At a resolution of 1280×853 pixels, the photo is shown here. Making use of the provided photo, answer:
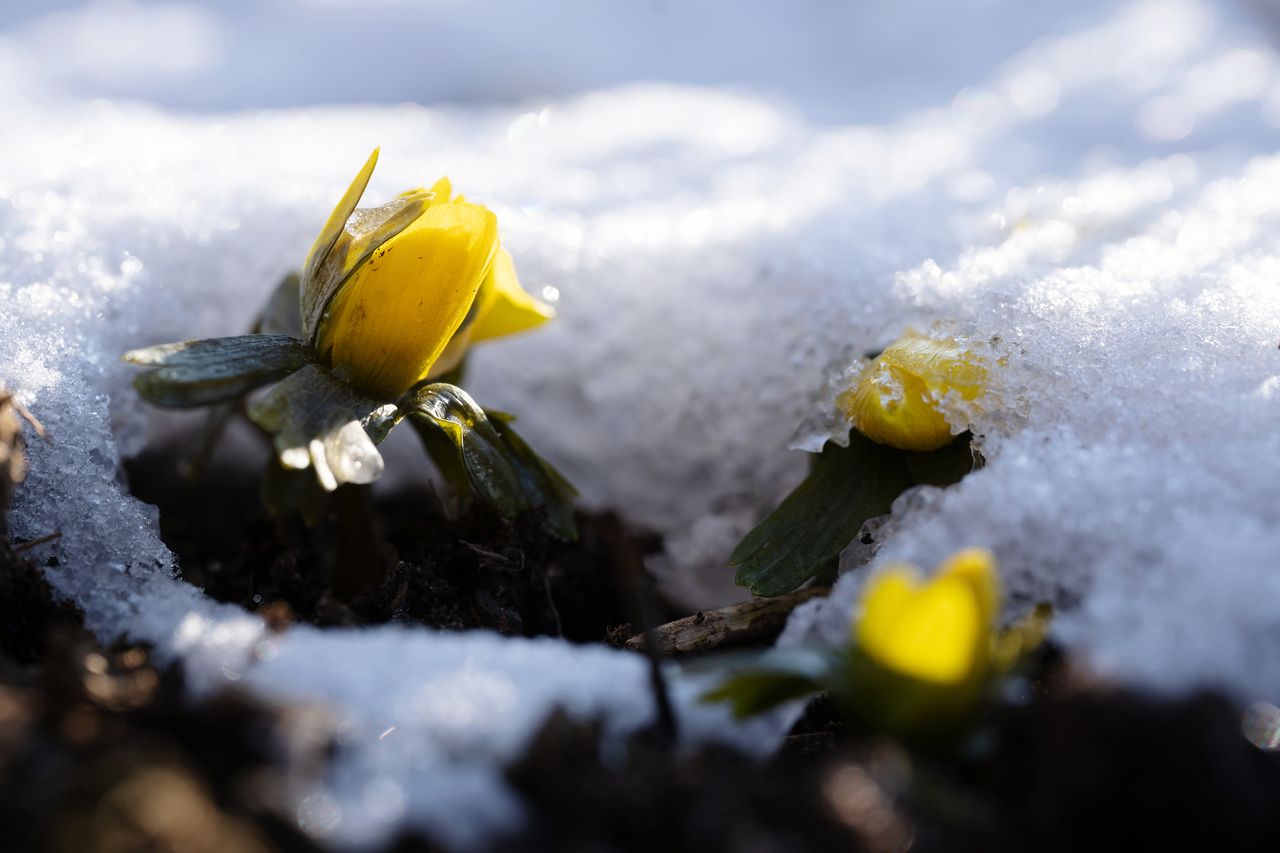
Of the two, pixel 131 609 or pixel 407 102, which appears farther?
pixel 407 102

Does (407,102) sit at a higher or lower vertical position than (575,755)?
lower

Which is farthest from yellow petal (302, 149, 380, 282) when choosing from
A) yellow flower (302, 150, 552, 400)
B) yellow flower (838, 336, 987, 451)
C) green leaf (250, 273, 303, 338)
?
yellow flower (838, 336, 987, 451)

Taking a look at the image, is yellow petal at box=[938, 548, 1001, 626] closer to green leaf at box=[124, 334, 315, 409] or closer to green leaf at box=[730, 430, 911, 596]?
green leaf at box=[730, 430, 911, 596]

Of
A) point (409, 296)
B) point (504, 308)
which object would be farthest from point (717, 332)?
point (409, 296)

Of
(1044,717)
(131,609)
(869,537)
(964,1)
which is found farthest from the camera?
(964,1)

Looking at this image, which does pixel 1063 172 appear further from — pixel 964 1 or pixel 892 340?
pixel 964 1

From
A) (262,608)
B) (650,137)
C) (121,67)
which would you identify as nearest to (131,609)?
(262,608)

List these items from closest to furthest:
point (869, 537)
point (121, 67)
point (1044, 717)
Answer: point (1044, 717) → point (869, 537) → point (121, 67)

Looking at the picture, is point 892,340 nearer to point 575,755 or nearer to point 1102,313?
point 1102,313

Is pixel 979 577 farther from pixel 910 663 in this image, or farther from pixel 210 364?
pixel 210 364
